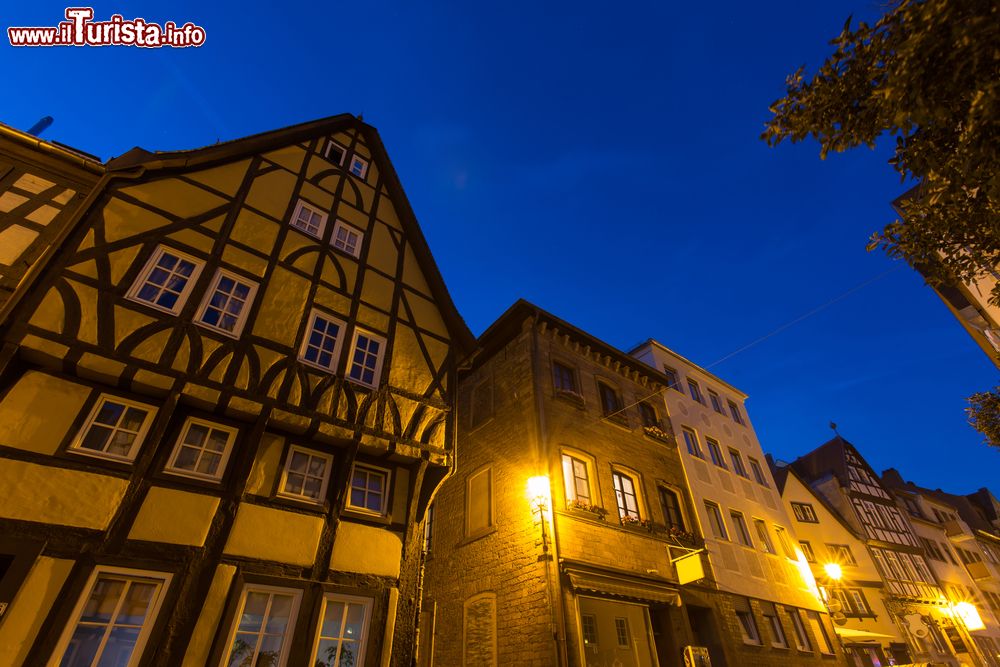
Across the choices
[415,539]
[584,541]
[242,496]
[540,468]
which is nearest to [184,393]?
[242,496]

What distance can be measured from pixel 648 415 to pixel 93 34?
20.4 m

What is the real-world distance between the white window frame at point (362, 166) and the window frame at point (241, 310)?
16.8 feet

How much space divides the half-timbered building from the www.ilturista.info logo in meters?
3.22

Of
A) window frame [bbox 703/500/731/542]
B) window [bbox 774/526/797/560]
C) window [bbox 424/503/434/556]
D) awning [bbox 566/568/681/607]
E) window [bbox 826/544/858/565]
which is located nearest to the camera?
awning [bbox 566/568/681/607]

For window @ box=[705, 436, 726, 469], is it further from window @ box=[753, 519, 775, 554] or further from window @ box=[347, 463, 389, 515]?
window @ box=[347, 463, 389, 515]

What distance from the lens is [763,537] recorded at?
65.7ft

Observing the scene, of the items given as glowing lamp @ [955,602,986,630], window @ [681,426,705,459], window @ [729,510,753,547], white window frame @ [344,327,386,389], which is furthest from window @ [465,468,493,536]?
glowing lamp @ [955,602,986,630]

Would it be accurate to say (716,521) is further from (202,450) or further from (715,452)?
(202,450)

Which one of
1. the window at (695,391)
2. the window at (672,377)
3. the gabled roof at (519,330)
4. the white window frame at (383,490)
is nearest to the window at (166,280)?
the white window frame at (383,490)

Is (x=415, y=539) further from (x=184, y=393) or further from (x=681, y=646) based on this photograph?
(x=681, y=646)

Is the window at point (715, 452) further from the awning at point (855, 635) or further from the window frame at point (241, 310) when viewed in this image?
the window frame at point (241, 310)

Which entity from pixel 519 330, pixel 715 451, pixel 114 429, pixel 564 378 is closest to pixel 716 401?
pixel 715 451

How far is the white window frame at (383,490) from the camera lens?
8727 millimetres

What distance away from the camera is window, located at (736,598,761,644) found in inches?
623
